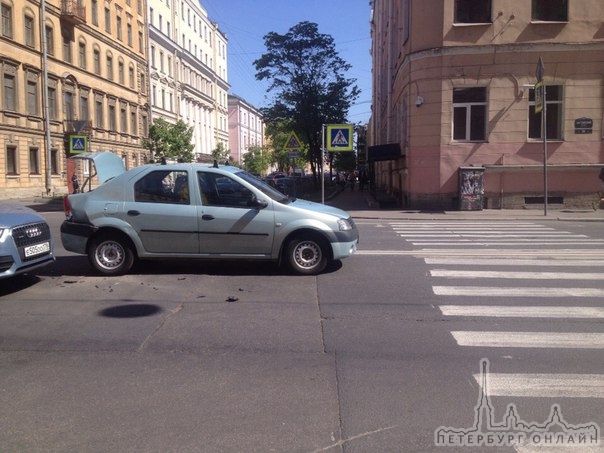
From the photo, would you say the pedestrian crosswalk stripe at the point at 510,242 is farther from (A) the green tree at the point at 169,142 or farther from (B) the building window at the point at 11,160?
(A) the green tree at the point at 169,142

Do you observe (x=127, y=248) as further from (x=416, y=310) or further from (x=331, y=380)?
(x=331, y=380)

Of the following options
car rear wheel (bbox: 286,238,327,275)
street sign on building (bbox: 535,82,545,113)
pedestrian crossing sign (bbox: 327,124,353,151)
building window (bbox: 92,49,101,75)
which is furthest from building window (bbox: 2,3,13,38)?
car rear wheel (bbox: 286,238,327,275)

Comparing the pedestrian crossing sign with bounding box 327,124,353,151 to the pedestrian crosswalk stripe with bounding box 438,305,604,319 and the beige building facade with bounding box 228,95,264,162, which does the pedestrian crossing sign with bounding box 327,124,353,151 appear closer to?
the pedestrian crosswalk stripe with bounding box 438,305,604,319

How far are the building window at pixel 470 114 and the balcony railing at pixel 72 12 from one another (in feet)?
102

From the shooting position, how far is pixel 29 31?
120 feet

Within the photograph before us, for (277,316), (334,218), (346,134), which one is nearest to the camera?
(277,316)

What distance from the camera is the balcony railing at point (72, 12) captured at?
131 ft

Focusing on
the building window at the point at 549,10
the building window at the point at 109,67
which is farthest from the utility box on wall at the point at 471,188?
the building window at the point at 109,67

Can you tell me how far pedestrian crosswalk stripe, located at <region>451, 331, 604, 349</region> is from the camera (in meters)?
5.21

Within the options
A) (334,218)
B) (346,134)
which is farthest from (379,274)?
(346,134)

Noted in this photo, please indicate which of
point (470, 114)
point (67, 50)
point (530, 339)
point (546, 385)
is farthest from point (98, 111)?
point (546, 385)

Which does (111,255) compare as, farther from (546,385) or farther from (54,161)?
(54,161)

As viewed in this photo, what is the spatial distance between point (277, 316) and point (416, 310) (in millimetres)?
1628

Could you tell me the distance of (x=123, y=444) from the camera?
11.2 feet
